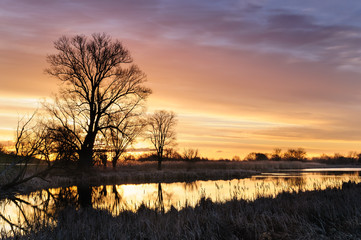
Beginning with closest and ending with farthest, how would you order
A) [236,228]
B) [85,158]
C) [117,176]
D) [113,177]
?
[236,228]
[85,158]
[113,177]
[117,176]

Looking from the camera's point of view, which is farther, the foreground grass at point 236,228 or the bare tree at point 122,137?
the bare tree at point 122,137

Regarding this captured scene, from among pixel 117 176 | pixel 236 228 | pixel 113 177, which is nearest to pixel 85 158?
pixel 113 177

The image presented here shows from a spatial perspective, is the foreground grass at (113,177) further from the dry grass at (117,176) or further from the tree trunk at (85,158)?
the tree trunk at (85,158)

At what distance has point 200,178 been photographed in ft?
119

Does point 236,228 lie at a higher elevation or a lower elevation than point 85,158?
lower

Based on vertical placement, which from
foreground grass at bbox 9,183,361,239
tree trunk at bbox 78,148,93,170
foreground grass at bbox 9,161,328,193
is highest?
tree trunk at bbox 78,148,93,170

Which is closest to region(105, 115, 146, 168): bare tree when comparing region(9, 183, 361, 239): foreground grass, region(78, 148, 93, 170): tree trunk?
region(78, 148, 93, 170): tree trunk

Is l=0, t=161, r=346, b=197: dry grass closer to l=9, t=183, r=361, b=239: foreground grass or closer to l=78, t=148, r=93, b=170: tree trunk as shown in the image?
l=78, t=148, r=93, b=170: tree trunk

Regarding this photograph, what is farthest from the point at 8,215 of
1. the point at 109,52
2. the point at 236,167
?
the point at 236,167

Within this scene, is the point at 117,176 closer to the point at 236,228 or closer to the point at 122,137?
the point at 122,137

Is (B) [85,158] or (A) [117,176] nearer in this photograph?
(B) [85,158]

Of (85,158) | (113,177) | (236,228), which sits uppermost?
(85,158)

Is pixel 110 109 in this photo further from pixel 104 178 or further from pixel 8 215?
pixel 8 215

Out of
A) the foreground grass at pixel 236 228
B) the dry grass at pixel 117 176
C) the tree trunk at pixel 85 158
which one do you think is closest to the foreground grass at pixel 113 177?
the dry grass at pixel 117 176
